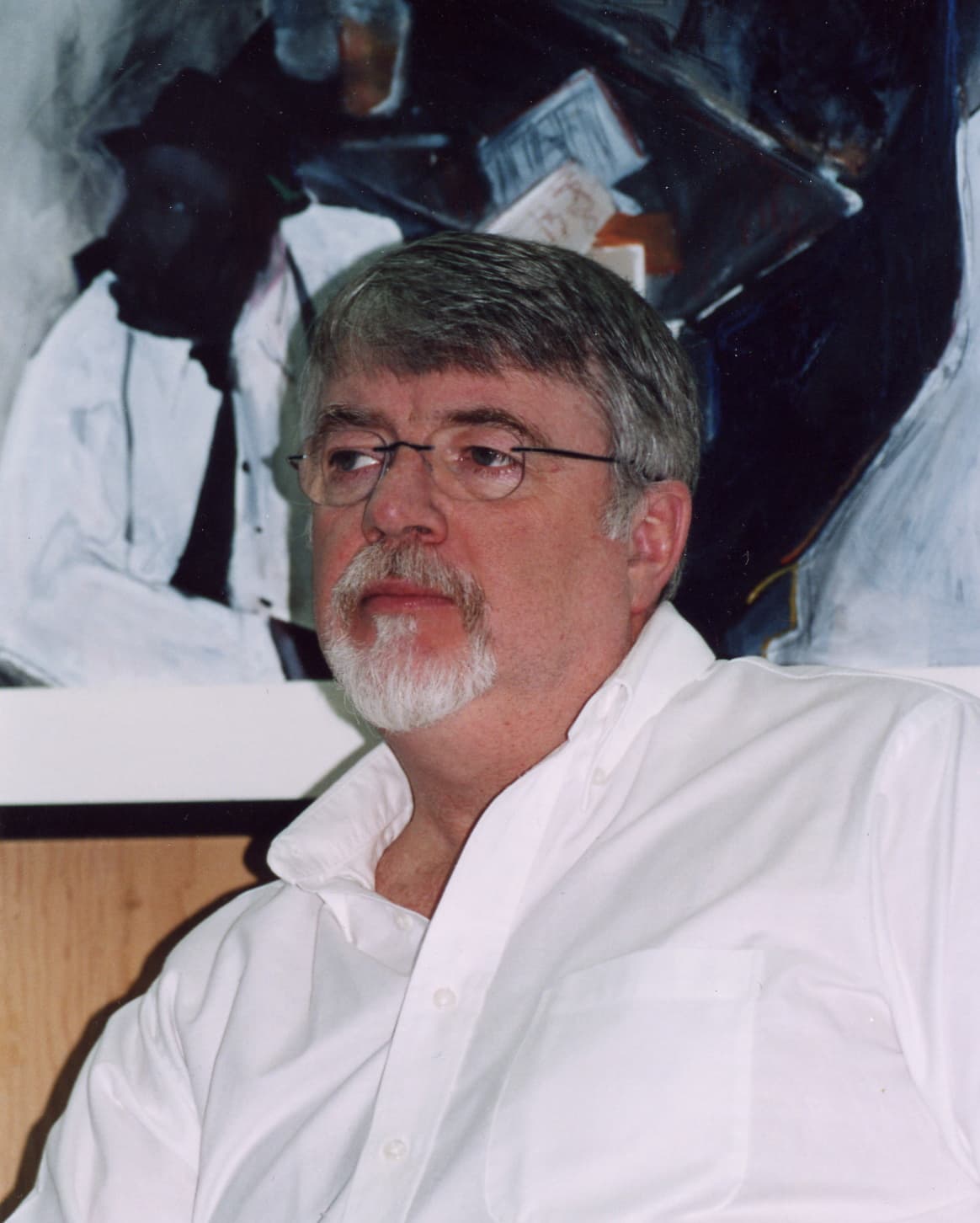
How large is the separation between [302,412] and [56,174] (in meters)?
0.47

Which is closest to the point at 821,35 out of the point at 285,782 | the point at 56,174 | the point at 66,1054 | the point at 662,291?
the point at 662,291

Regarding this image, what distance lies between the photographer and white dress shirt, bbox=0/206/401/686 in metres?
1.52

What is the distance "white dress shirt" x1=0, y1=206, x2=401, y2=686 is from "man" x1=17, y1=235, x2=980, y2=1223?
184mm

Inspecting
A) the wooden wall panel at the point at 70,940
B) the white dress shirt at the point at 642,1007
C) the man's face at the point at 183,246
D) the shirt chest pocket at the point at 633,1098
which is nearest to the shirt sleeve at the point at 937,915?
the white dress shirt at the point at 642,1007

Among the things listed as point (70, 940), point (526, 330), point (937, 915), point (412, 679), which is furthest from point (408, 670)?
point (70, 940)

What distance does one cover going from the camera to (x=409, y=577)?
1206 millimetres

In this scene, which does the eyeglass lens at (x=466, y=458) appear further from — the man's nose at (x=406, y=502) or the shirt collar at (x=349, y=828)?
the shirt collar at (x=349, y=828)

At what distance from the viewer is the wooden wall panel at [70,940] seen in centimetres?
154

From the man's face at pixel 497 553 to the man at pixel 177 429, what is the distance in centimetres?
28

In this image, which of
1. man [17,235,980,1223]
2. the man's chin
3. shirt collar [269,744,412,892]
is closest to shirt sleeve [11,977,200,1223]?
man [17,235,980,1223]

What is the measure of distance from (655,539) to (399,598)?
0.92ft

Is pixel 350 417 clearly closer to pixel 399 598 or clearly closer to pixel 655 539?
pixel 399 598

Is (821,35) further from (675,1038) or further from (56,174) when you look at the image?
(675,1038)

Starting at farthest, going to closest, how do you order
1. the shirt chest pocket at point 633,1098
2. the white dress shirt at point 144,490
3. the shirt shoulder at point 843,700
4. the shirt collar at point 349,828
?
Result: the white dress shirt at point 144,490, the shirt collar at point 349,828, the shirt shoulder at point 843,700, the shirt chest pocket at point 633,1098
